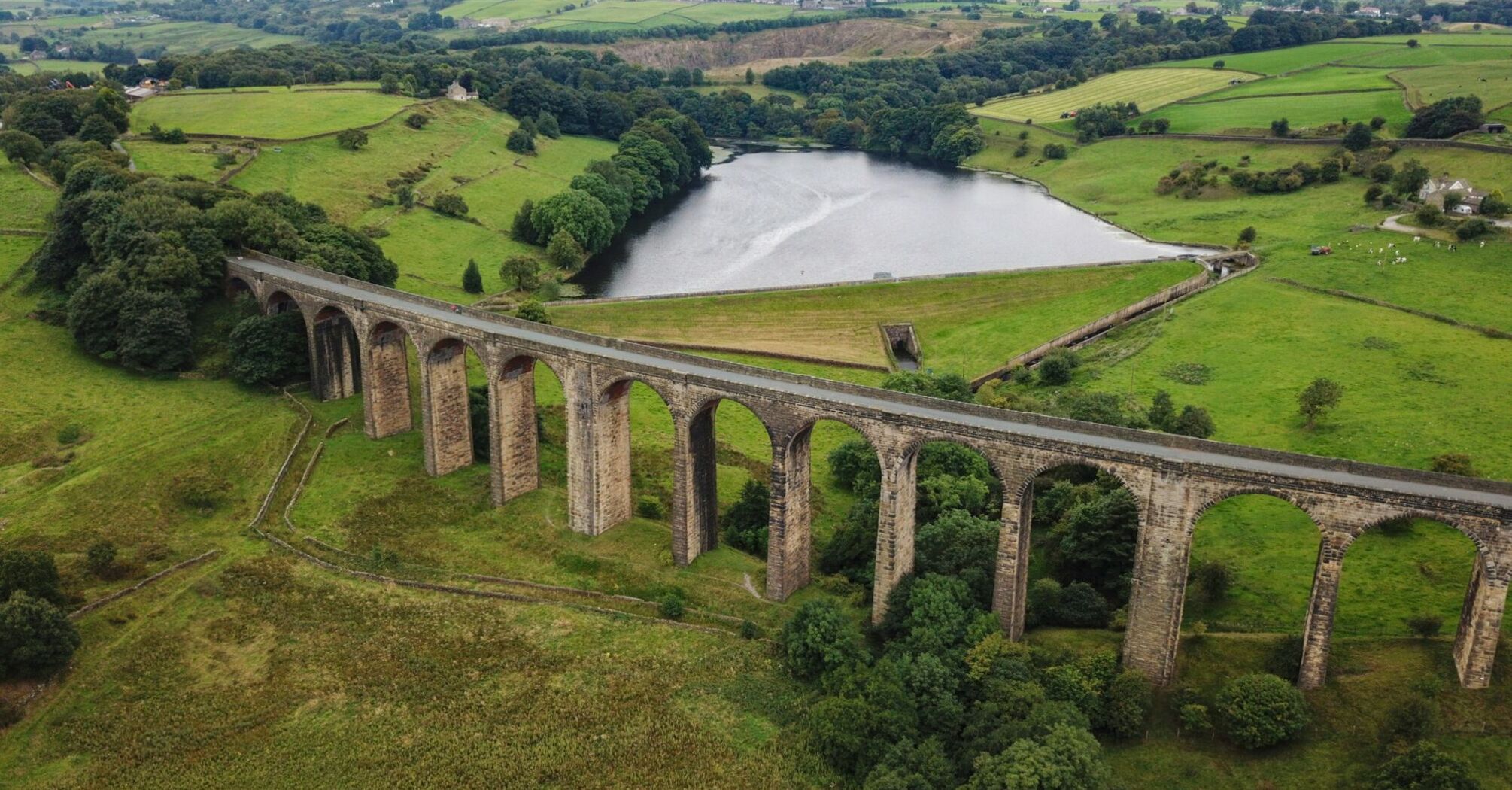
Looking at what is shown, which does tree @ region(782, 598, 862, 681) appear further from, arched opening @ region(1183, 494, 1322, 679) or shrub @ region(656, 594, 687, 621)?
arched opening @ region(1183, 494, 1322, 679)

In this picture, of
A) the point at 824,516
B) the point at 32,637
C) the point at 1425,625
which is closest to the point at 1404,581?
the point at 1425,625

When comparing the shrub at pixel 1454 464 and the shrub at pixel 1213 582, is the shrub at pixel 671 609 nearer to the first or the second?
the shrub at pixel 1213 582

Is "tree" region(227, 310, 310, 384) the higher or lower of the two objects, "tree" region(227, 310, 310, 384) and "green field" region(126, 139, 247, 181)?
the lower

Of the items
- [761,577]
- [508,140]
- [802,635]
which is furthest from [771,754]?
[508,140]

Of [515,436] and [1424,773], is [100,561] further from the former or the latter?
[1424,773]

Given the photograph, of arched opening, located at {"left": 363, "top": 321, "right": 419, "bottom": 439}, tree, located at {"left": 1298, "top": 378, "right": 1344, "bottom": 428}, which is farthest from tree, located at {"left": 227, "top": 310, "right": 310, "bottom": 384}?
tree, located at {"left": 1298, "top": 378, "right": 1344, "bottom": 428}

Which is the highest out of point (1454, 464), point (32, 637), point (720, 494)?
point (1454, 464)
